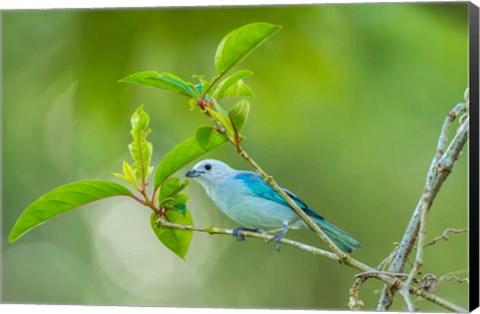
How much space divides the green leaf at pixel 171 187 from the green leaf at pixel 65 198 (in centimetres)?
21

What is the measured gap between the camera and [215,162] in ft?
15.9

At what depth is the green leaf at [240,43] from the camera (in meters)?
3.18

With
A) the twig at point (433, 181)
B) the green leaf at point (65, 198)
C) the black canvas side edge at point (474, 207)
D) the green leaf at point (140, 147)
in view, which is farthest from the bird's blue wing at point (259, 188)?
the green leaf at point (65, 198)

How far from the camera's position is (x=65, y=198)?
3625mm

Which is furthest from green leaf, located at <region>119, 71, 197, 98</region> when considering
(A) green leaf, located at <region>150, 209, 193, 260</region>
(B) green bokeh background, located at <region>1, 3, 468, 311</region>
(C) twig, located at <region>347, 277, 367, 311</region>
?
(B) green bokeh background, located at <region>1, 3, 468, 311</region>

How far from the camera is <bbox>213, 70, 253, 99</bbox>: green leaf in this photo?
3.20 m

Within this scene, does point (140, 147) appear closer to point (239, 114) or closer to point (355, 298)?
point (239, 114)

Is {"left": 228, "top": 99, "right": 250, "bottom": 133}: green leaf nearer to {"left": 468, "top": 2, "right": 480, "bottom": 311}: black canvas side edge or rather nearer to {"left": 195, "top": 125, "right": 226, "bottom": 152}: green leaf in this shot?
{"left": 195, "top": 125, "right": 226, "bottom": 152}: green leaf

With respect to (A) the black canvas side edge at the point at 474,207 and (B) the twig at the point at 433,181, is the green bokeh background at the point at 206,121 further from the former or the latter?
(B) the twig at the point at 433,181

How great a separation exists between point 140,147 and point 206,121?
2.23 meters

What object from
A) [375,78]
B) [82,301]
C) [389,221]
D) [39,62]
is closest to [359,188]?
[389,221]

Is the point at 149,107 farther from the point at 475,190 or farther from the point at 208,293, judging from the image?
the point at 475,190

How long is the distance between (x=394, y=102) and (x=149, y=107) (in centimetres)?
169

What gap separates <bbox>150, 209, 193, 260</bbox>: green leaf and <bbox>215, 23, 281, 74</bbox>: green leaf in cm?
A: 84
